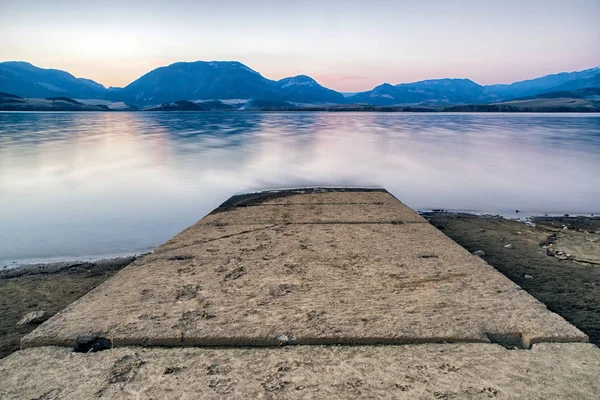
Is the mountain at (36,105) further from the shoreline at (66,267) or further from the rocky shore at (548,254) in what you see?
the rocky shore at (548,254)

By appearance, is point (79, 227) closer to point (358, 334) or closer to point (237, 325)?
point (237, 325)

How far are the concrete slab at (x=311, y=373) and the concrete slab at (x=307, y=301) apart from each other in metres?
0.13

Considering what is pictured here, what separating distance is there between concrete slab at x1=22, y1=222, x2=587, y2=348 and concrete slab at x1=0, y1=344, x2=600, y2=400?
128 mm

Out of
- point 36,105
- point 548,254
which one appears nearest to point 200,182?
point 548,254

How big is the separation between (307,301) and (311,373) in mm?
955

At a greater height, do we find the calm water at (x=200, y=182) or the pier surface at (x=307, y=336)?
the pier surface at (x=307, y=336)

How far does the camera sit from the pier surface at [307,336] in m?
2.38

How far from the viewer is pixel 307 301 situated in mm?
3412

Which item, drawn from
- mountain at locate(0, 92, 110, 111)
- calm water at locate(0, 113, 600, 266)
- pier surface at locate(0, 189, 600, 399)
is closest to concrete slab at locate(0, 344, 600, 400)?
pier surface at locate(0, 189, 600, 399)

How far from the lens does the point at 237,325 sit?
2.98 metres

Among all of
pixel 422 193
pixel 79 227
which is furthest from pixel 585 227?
pixel 79 227

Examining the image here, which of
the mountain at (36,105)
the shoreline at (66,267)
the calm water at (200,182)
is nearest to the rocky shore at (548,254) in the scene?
the calm water at (200,182)

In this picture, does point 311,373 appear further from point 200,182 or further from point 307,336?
point 200,182

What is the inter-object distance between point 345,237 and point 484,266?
173 cm
